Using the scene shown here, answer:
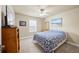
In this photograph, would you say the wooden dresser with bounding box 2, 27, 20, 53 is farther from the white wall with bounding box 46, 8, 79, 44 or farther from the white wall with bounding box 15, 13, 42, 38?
the white wall with bounding box 46, 8, 79, 44

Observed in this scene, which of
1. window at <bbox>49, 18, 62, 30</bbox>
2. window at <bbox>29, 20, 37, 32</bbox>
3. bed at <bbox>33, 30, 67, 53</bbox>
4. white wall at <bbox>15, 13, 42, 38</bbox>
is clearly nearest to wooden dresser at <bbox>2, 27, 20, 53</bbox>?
white wall at <bbox>15, 13, 42, 38</bbox>

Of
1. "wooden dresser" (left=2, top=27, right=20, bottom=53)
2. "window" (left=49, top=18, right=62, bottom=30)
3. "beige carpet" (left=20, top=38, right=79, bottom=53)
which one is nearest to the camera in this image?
"wooden dresser" (left=2, top=27, right=20, bottom=53)

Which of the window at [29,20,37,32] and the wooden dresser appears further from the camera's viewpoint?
the window at [29,20,37,32]

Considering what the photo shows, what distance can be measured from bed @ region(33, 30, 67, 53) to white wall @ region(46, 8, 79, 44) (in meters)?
0.14

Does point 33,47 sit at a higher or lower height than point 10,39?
lower

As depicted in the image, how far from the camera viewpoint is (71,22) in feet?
5.24

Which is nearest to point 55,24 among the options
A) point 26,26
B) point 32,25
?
point 32,25

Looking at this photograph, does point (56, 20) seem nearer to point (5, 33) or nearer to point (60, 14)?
point (60, 14)

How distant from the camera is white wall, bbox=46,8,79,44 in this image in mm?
1519

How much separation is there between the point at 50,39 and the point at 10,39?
0.87 m

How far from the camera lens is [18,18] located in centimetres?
148

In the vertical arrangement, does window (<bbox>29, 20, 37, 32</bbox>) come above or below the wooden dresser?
above

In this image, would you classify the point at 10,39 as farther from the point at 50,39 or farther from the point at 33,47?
the point at 50,39
